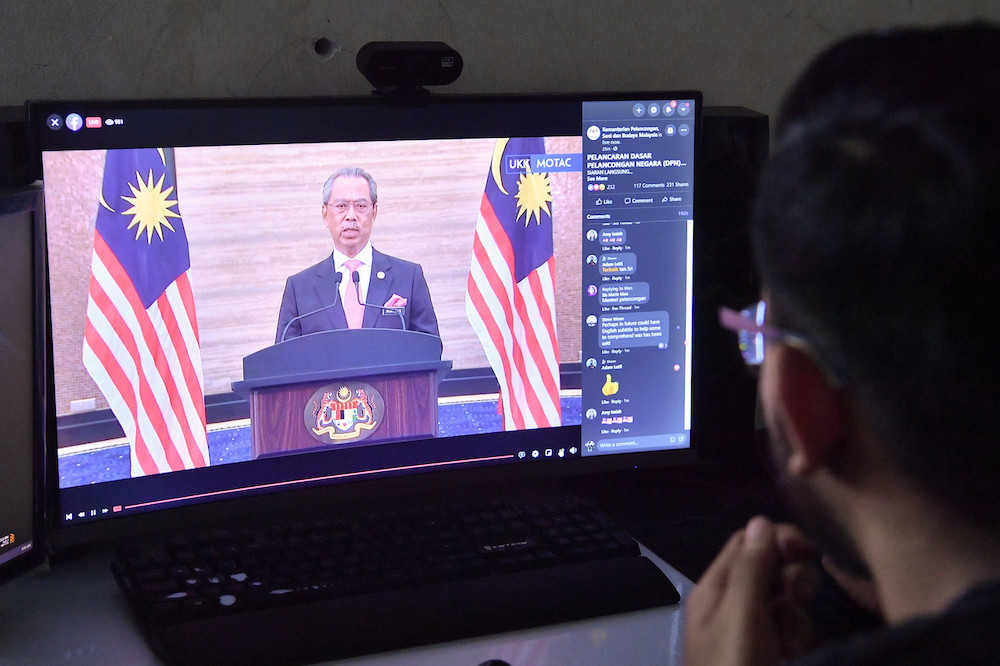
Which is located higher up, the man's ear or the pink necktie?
the pink necktie

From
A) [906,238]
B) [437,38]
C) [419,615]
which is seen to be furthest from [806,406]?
[437,38]

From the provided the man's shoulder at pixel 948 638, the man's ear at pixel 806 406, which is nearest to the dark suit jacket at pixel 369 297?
the man's ear at pixel 806 406

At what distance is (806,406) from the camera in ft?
2.05

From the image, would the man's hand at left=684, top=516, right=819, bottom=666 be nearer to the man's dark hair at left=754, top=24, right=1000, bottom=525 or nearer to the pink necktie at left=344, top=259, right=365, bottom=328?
the man's dark hair at left=754, top=24, right=1000, bottom=525

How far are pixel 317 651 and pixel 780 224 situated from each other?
1.92ft

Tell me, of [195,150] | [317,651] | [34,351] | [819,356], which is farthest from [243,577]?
[819,356]

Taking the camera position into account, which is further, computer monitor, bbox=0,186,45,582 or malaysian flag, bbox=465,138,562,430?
malaysian flag, bbox=465,138,562,430

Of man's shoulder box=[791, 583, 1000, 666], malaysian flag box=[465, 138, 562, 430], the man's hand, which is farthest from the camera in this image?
malaysian flag box=[465, 138, 562, 430]

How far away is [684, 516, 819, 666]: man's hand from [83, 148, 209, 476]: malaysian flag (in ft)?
1.88

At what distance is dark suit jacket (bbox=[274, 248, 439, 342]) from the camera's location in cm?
114

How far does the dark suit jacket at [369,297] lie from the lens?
3.74 feet

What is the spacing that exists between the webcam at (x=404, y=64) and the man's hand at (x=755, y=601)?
0.62 metres

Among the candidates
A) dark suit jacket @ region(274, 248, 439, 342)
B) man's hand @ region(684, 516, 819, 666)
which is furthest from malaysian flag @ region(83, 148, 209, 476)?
man's hand @ region(684, 516, 819, 666)

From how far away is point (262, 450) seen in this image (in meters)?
1.15
